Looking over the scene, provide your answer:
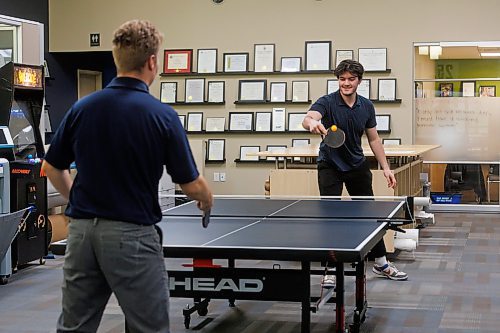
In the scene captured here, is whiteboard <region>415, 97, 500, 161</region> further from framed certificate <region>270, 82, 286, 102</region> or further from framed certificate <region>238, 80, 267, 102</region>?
framed certificate <region>238, 80, 267, 102</region>

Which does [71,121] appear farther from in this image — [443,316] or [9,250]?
[9,250]

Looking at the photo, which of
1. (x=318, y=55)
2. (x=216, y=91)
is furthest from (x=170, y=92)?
(x=318, y=55)

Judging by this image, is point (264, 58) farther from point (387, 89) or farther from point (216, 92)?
point (387, 89)

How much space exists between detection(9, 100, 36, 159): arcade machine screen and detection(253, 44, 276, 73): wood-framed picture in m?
4.61

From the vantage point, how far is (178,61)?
40.2 ft

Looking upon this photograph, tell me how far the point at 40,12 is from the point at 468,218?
22.1 ft

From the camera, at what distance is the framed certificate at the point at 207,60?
12.1 meters

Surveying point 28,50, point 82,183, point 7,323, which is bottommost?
point 7,323

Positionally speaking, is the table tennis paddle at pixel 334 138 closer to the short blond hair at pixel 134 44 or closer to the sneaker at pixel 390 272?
the sneaker at pixel 390 272

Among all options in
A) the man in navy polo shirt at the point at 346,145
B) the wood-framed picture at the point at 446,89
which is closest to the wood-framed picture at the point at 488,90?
the wood-framed picture at the point at 446,89

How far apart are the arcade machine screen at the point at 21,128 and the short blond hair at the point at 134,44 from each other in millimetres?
5200

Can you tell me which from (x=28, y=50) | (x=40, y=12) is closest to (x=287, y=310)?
(x=28, y=50)

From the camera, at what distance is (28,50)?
8312 mm

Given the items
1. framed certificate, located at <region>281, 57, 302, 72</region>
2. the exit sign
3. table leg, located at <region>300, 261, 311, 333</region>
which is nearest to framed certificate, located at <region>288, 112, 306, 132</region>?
framed certificate, located at <region>281, 57, 302, 72</region>
